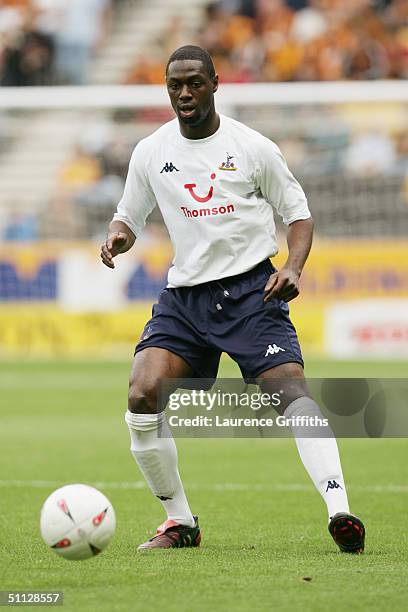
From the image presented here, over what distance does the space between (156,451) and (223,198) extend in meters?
1.34

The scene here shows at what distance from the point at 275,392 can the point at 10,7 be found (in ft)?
66.8

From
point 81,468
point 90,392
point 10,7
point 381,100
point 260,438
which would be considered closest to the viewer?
point 81,468

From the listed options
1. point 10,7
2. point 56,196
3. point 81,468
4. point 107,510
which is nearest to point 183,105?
point 107,510

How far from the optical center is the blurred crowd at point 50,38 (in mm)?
23188

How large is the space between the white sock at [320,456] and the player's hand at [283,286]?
521mm

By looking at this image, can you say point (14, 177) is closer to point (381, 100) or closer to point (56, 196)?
point (56, 196)

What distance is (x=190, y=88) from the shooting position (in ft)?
20.8

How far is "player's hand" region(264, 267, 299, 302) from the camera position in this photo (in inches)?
243

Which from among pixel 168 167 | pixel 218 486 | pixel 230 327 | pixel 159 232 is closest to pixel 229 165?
pixel 168 167

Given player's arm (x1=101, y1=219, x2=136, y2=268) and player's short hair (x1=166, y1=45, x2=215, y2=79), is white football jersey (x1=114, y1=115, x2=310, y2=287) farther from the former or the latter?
player's short hair (x1=166, y1=45, x2=215, y2=79)

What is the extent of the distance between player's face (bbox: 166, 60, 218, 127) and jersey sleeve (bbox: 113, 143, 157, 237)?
1.38 ft

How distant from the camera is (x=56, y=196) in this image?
20734 mm

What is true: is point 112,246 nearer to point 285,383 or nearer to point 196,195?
point 196,195

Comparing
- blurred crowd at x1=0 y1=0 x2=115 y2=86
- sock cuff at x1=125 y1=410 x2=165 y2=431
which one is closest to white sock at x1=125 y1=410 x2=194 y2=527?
sock cuff at x1=125 y1=410 x2=165 y2=431
